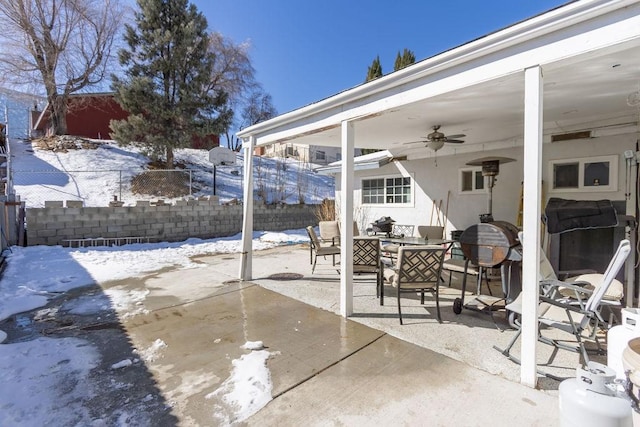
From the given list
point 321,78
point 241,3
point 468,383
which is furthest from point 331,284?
point 321,78

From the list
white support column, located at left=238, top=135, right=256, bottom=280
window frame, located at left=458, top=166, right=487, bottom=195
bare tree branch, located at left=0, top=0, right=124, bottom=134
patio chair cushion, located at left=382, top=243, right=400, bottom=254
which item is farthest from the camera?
bare tree branch, located at left=0, top=0, right=124, bottom=134

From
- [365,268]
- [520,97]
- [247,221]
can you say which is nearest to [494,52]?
[520,97]

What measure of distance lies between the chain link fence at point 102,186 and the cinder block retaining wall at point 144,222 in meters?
1.53

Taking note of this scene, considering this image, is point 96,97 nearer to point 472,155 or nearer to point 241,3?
point 241,3

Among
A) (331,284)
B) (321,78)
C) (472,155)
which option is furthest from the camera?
(321,78)

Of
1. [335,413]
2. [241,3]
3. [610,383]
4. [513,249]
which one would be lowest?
[335,413]

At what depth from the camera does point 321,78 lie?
16.0 meters

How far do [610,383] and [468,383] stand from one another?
1132 millimetres

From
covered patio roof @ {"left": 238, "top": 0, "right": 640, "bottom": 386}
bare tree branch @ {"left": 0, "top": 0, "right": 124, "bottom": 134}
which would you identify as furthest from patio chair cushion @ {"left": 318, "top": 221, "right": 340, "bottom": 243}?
bare tree branch @ {"left": 0, "top": 0, "right": 124, "bottom": 134}

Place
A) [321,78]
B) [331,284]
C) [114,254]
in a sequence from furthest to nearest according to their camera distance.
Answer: [321,78]
[114,254]
[331,284]

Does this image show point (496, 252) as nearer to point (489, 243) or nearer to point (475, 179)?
point (489, 243)

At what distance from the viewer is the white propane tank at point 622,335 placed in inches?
86.0

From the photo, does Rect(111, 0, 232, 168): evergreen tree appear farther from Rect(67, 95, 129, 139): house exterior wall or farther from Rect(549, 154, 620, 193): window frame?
Rect(549, 154, 620, 193): window frame

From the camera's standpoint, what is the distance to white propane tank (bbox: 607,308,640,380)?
86.0 inches
